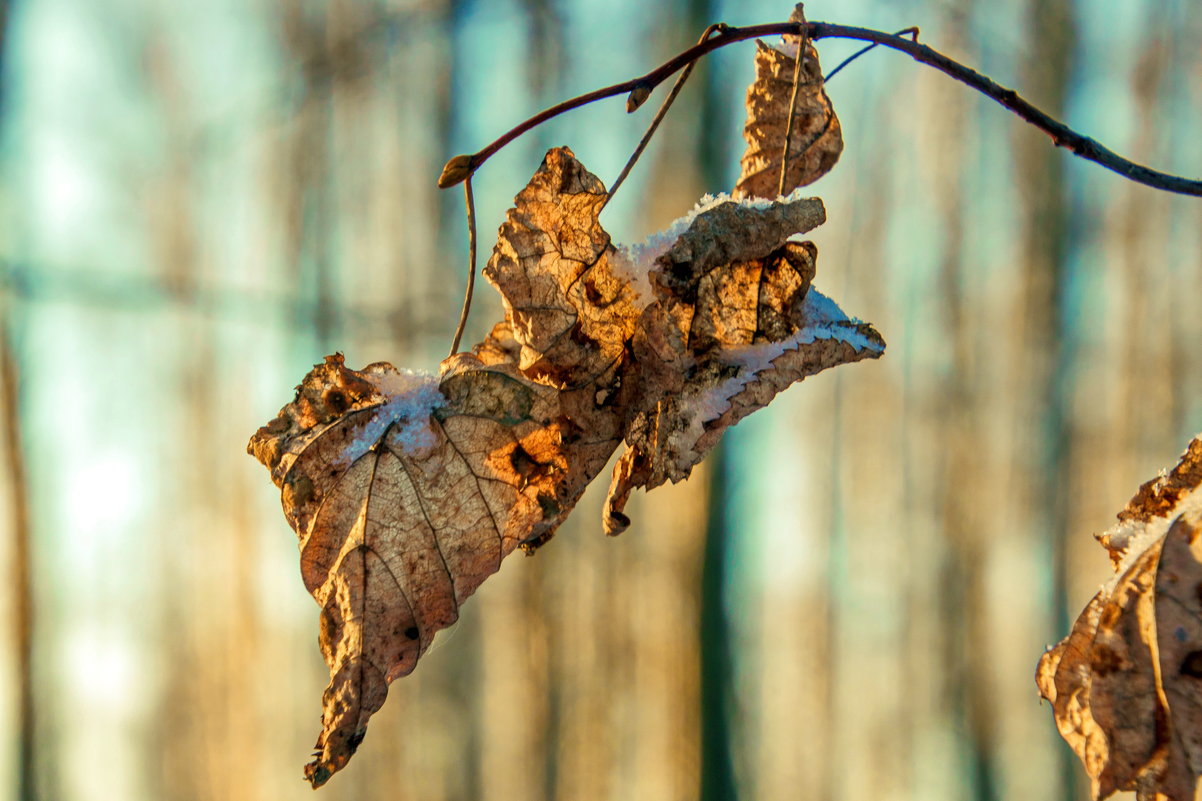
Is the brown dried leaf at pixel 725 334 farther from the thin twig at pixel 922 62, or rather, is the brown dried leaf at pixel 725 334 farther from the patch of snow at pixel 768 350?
the thin twig at pixel 922 62

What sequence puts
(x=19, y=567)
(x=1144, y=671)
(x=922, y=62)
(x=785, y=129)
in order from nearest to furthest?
(x=1144, y=671) < (x=922, y=62) < (x=785, y=129) < (x=19, y=567)

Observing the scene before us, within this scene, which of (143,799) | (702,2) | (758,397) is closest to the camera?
(758,397)

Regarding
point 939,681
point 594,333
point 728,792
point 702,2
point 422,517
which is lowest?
point 728,792

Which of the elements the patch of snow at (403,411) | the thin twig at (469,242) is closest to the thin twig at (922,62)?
the thin twig at (469,242)

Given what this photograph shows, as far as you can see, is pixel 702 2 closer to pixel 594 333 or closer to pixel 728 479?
pixel 728 479

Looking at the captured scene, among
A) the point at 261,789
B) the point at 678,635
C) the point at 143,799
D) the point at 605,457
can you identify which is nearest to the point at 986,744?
the point at 678,635

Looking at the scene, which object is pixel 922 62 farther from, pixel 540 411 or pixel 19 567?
pixel 19 567

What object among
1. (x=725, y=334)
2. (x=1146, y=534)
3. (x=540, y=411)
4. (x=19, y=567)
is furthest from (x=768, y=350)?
(x=19, y=567)
